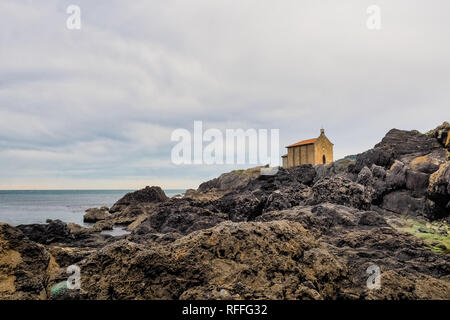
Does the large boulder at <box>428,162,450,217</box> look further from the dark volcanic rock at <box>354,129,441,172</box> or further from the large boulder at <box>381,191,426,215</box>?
the dark volcanic rock at <box>354,129,441,172</box>

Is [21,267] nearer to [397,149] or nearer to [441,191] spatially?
[441,191]

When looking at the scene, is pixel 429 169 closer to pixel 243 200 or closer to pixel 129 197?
pixel 243 200

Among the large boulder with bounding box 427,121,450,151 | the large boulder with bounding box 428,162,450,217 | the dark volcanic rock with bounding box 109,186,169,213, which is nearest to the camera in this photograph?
the large boulder with bounding box 428,162,450,217

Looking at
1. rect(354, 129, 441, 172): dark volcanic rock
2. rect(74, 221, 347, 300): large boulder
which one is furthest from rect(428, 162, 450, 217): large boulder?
rect(74, 221, 347, 300): large boulder

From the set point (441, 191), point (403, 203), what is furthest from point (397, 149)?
point (441, 191)

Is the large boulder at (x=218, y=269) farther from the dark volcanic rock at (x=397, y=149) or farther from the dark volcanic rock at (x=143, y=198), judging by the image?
the dark volcanic rock at (x=143, y=198)

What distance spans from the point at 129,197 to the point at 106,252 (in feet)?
146

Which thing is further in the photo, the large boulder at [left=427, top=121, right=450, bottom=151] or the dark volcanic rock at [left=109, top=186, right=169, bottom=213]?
the dark volcanic rock at [left=109, top=186, right=169, bottom=213]

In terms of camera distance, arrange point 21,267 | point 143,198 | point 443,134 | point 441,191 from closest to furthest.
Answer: point 21,267, point 441,191, point 443,134, point 143,198

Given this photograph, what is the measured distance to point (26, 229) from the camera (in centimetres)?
1543

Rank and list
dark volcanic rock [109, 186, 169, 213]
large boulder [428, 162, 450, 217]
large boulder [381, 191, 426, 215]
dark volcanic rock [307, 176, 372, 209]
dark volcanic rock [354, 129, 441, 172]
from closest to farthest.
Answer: dark volcanic rock [307, 176, 372, 209]
large boulder [428, 162, 450, 217]
large boulder [381, 191, 426, 215]
dark volcanic rock [354, 129, 441, 172]
dark volcanic rock [109, 186, 169, 213]

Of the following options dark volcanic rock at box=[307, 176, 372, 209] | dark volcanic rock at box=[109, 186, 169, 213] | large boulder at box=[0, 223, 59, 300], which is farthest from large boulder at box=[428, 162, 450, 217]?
dark volcanic rock at box=[109, 186, 169, 213]

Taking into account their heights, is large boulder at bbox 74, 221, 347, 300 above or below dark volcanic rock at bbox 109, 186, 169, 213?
above
